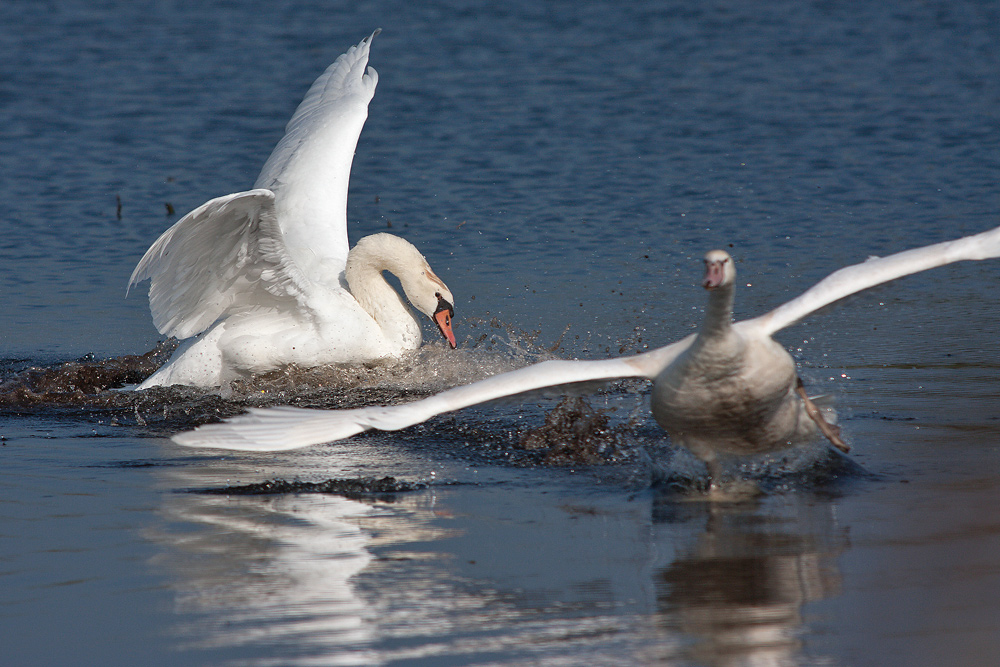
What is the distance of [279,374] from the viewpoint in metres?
8.09

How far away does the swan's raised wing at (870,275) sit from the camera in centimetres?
557

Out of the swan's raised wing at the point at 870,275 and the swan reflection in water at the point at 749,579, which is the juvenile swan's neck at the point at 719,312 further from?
the swan reflection in water at the point at 749,579

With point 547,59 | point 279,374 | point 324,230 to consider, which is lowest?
point 279,374

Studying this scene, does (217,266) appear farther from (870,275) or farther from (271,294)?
(870,275)

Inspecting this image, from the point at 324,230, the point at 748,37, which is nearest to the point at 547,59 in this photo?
the point at 748,37

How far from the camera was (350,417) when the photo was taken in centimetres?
511

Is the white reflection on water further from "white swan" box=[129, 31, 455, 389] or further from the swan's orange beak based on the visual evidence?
the swan's orange beak

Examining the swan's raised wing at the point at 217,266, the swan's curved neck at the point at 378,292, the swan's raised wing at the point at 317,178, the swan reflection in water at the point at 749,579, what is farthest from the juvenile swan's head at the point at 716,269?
the swan's raised wing at the point at 317,178

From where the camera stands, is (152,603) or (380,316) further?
(380,316)

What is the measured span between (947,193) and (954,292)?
8.73 ft

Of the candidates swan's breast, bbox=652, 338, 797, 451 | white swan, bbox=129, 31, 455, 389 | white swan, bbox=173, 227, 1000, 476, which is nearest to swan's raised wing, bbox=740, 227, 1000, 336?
white swan, bbox=173, 227, 1000, 476

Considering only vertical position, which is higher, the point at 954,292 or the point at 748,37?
the point at 748,37

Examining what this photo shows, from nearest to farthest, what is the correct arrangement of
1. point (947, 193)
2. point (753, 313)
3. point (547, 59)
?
point (753, 313), point (947, 193), point (547, 59)

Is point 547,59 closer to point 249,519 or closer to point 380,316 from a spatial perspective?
point 380,316
